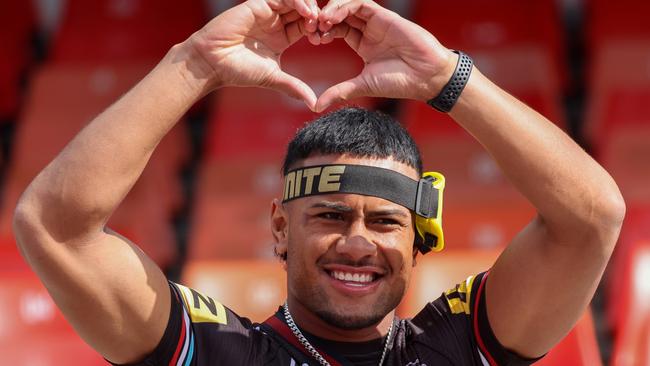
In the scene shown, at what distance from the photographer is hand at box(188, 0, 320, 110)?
8.48 ft

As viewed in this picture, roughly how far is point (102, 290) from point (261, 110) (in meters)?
4.04

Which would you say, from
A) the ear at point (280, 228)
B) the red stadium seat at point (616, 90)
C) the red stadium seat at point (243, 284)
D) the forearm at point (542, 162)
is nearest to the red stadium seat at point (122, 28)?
the red stadium seat at point (243, 284)

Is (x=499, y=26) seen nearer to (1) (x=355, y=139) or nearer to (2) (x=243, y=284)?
(2) (x=243, y=284)

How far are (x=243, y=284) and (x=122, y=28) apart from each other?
285 centimetres

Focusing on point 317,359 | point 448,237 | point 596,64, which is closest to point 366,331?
point 317,359

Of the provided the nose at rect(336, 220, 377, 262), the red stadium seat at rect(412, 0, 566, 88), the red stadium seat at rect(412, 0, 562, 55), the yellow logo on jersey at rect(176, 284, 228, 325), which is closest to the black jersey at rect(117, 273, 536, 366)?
the yellow logo on jersey at rect(176, 284, 228, 325)

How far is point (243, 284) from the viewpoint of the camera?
17.1 ft

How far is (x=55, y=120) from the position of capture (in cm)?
666

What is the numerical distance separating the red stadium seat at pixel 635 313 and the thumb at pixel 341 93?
2.44 m

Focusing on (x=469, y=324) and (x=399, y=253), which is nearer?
(x=399, y=253)

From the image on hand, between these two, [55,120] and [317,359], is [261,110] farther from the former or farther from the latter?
[317,359]

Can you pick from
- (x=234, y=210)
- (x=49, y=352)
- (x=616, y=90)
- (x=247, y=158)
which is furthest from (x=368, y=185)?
(x=616, y=90)

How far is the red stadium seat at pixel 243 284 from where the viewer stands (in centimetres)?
508

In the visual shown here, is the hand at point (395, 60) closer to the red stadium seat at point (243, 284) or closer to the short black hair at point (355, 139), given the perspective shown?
the short black hair at point (355, 139)
